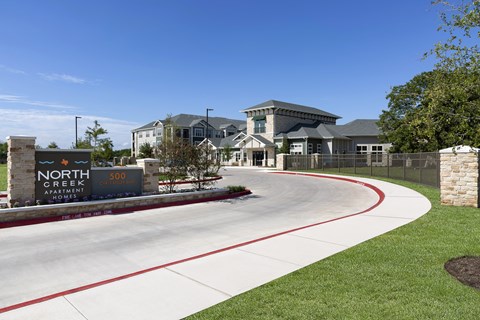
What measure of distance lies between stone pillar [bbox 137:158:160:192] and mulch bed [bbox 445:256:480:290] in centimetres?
1249

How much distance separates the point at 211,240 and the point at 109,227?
372cm

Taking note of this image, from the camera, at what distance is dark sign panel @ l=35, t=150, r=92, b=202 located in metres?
11.6

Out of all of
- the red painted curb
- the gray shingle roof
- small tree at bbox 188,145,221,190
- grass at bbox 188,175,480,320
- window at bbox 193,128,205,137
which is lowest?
the red painted curb

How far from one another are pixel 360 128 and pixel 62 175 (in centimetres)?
5045

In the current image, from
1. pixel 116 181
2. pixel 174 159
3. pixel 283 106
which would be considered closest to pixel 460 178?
pixel 174 159

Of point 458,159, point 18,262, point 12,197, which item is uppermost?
point 458,159

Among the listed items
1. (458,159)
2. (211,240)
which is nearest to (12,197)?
(211,240)

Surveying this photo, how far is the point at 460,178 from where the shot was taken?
39.5 ft

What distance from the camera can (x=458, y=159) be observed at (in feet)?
39.9

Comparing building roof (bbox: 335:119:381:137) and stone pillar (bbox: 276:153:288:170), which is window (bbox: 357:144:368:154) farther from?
stone pillar (bbox: 276:153:288:170)

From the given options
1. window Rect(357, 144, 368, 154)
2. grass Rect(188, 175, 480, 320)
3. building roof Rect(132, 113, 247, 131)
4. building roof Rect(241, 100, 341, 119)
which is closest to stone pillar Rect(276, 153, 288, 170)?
building roof Rect(241, 100, 341, 119)

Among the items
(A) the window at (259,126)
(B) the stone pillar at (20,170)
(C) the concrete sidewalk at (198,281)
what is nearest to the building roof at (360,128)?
(A) the window at (259,126)

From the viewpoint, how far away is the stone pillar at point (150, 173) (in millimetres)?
15164

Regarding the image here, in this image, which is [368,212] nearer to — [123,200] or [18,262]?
[123,200]
